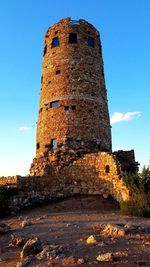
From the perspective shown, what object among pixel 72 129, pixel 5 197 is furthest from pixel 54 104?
pixel 5 197

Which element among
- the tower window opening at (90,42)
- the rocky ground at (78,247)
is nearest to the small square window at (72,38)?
the tower window opening at (90,42)

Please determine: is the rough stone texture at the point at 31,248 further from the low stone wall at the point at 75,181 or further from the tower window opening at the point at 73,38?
the tower window opening at the point at 73,38

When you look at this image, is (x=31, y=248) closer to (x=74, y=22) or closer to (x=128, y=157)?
(x=128, y=157)

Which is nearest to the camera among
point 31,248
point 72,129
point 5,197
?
point 31,248

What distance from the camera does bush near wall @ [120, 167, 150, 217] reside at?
14.6 m

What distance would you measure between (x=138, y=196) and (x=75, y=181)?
745 cm

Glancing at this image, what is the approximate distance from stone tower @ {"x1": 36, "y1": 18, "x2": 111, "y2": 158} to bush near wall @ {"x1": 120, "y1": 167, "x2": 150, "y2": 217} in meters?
8.47

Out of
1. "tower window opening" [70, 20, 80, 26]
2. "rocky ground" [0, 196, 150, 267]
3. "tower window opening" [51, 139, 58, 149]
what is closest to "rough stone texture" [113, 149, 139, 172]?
"tower window opening" [51, 139, 58, 149]

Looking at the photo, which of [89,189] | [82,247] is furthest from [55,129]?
[82,247]

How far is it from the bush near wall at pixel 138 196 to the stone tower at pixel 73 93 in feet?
27.8

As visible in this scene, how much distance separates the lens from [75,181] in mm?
22047

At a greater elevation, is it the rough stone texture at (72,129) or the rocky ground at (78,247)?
the rough stone texture at (72,129)

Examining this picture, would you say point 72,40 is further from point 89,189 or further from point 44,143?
point 89,189

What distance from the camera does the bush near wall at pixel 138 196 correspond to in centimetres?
1461
